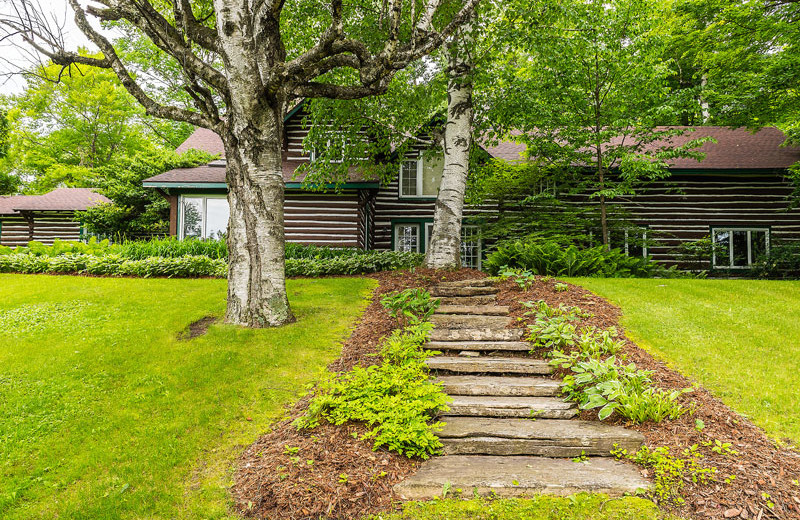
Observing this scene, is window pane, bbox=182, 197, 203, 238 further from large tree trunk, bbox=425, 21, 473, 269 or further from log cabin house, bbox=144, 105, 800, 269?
large tree trunk, bbox=425, 21, 473, 269

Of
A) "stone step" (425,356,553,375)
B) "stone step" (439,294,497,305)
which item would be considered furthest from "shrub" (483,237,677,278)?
"stone step" (425,356,553,375)

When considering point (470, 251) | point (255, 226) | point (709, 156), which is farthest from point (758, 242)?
point (255, 226)

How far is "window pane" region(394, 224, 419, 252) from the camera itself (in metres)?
16.3

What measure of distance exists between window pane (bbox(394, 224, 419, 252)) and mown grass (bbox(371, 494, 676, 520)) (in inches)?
541

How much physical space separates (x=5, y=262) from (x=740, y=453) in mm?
15573

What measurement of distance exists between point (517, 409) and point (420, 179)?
43.3ft

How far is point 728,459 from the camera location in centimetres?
302

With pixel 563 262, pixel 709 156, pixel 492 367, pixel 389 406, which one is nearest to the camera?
pixel 389 406

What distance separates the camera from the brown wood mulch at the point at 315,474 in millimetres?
2684

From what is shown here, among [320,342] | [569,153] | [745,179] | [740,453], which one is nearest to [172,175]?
[320,342]

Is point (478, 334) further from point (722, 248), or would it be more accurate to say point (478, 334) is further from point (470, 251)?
point (722, 248)

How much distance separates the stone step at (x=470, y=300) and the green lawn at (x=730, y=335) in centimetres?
204

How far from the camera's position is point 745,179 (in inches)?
616

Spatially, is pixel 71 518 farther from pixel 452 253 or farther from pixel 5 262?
pixel 5 262
